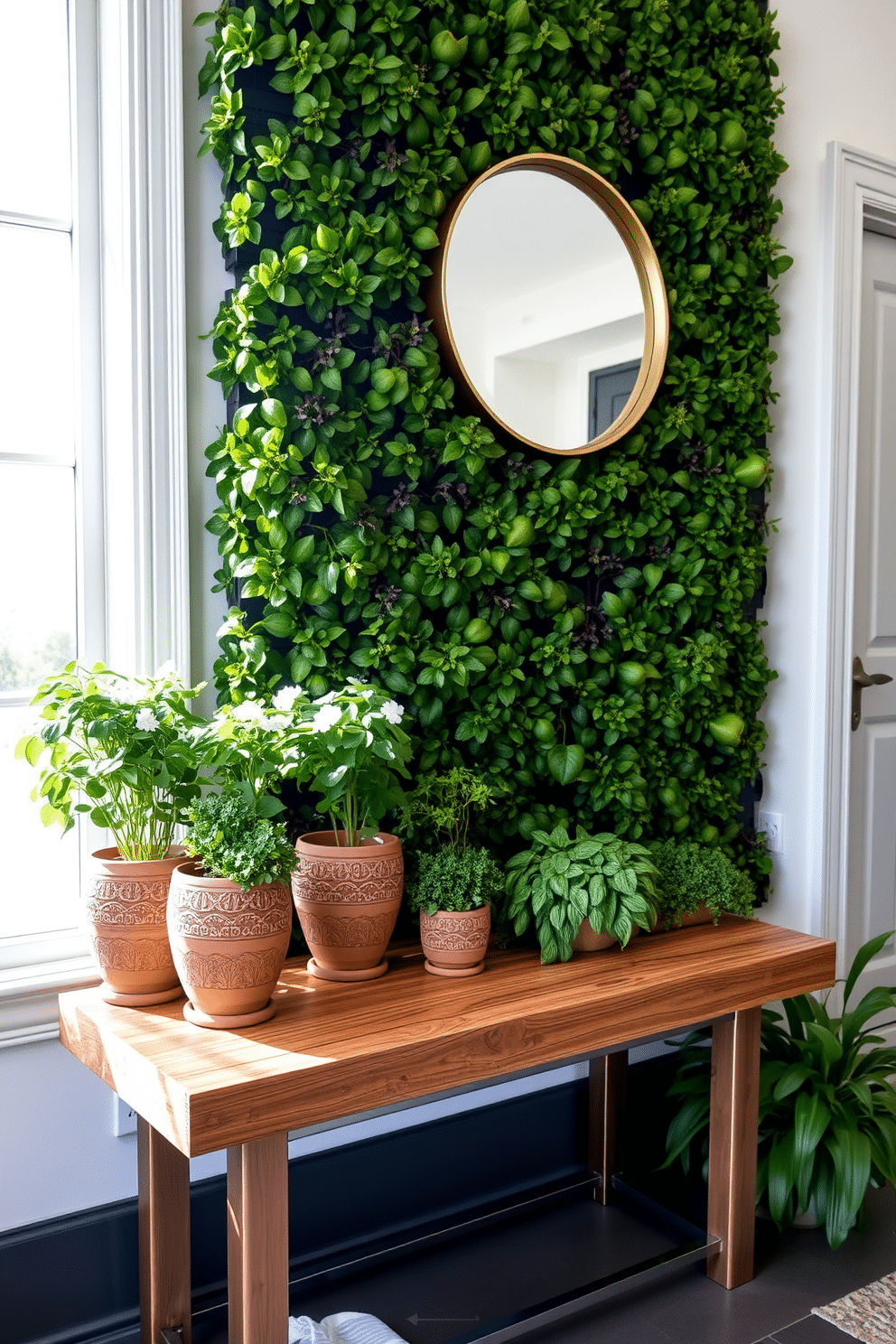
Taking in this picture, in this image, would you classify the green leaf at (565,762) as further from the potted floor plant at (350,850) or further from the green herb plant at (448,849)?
the potted floor plant at (350,850)

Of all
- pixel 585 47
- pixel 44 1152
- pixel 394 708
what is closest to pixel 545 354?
pixel 585 47

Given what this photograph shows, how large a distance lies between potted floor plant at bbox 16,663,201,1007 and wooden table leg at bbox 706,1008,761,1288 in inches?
38.4

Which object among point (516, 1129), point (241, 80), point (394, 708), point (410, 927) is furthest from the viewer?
point (516, 1129)

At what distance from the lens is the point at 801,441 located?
258cm

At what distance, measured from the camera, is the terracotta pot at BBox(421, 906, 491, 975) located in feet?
5.66

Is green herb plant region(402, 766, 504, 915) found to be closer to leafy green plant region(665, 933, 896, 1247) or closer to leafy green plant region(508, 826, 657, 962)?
leafy green plant region(508, 826, 657, 962)

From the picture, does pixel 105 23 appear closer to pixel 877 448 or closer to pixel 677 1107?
pixel 877 448

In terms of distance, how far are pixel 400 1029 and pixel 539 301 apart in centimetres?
137

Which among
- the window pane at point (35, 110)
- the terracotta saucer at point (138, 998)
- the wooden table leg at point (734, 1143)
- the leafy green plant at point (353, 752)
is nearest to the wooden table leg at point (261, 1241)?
the terracotta saucer at point (138, 998)

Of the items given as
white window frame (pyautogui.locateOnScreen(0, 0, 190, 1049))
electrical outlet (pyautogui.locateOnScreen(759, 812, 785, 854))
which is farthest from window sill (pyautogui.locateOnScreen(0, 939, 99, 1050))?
electrical outlet (pyautogui.locateOnScreen(759, 812, 785, 854))

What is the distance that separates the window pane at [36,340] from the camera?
1.76m

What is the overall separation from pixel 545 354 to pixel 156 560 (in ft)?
2.82

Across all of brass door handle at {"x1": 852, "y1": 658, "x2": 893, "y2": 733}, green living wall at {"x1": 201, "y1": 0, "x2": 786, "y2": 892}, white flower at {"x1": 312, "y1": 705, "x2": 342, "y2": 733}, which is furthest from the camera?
brass door handle at {"x1": 852, "y1": 658, "x2": 893, "y2": 733}

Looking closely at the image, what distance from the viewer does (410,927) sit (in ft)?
6.45
